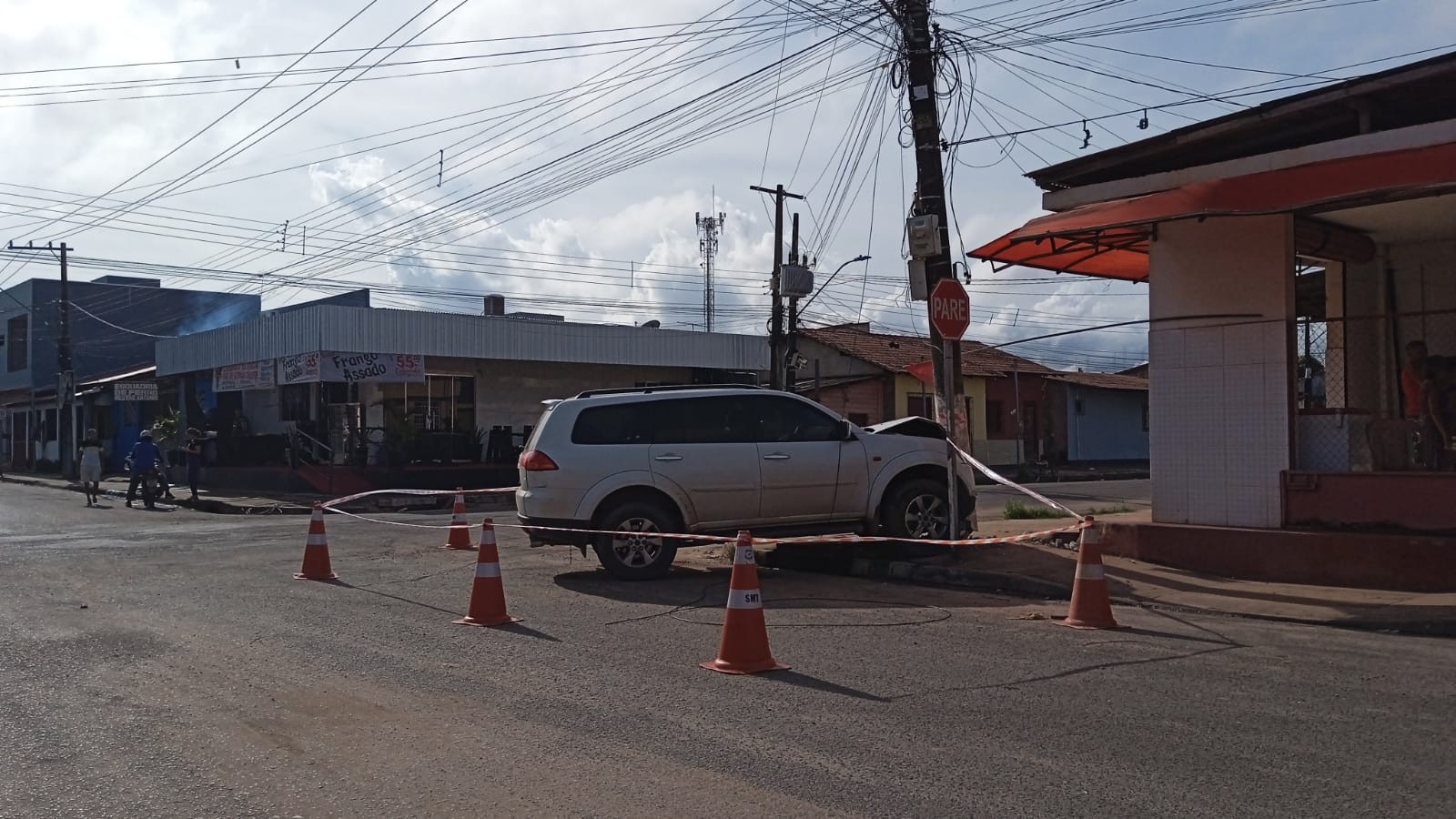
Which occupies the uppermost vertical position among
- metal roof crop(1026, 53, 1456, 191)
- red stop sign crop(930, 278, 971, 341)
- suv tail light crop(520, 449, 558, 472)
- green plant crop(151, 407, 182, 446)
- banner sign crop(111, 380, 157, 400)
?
metal roof crop(1026, 53, 1456, 191)

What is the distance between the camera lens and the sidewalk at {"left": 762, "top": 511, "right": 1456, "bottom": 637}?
9141 mm

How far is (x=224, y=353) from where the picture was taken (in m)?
33.8

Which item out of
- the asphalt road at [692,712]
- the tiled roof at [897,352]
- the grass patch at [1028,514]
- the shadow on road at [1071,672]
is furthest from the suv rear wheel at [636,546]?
Result: the tiled roof at [897,352]

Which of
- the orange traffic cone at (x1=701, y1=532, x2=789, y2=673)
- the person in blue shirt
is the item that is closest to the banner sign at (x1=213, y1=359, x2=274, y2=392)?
the person in blue shirt

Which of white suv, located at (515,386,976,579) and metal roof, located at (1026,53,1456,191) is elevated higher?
metal roof, located at (1026,53,1456,191)

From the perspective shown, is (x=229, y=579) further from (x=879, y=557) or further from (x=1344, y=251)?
(x=1344, y=251)

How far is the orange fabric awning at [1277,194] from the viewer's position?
9.33m

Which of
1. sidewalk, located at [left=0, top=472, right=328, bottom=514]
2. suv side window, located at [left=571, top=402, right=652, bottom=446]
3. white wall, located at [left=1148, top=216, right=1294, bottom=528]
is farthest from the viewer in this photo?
sidewalk, located at [left=0, top=472, right=328, bottom=514]

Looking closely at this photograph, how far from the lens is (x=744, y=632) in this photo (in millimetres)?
7590

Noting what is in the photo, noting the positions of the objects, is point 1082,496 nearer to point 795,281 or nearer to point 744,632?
point 795,281

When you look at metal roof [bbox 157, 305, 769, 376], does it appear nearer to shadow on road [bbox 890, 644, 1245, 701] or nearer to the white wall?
the white wall

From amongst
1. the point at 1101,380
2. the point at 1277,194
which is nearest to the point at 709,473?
the point at 1277,194

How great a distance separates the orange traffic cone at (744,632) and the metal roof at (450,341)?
23.7 metres

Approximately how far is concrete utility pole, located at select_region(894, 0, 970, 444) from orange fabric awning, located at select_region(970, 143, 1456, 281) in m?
0.79
